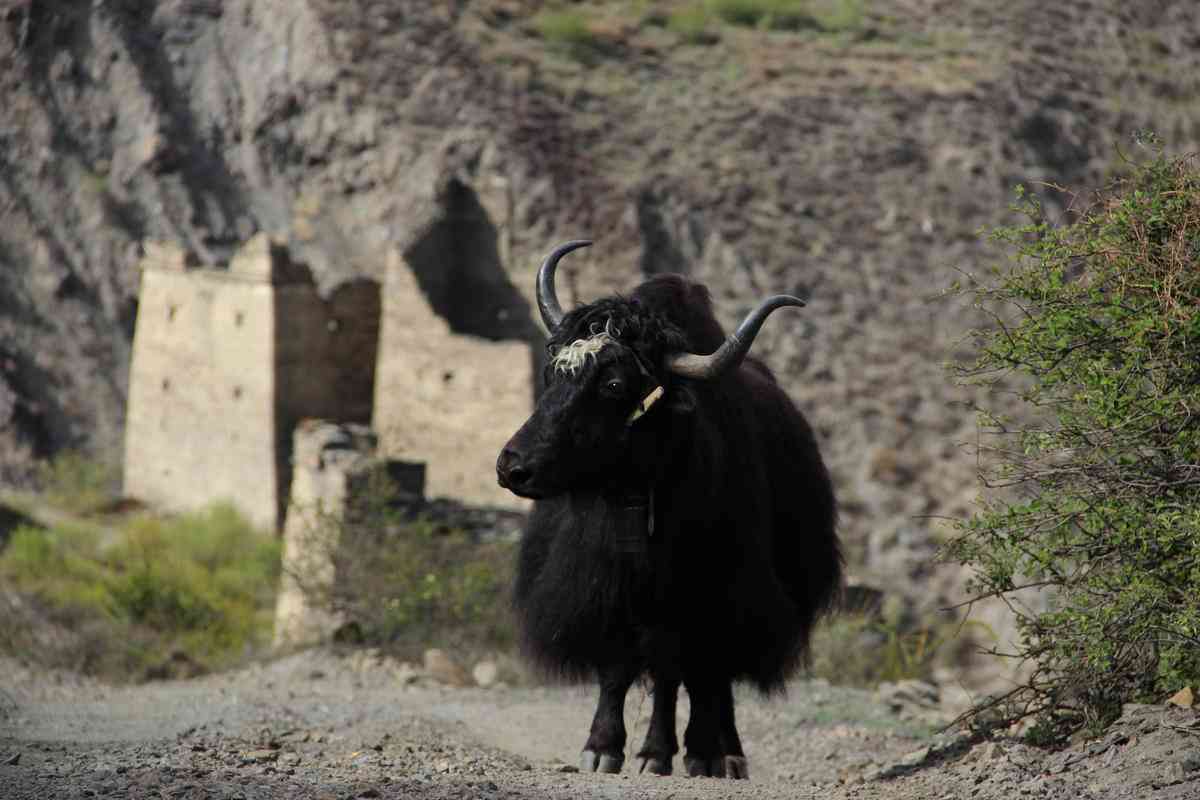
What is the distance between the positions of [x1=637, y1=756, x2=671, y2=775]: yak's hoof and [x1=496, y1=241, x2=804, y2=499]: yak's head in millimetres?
1505

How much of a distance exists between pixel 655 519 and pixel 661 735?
48.2 inches

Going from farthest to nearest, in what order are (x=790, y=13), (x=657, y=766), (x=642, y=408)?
(x=790, y=13) → (x=657, y=766) → (x=642, y=408)

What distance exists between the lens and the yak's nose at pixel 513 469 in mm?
6594

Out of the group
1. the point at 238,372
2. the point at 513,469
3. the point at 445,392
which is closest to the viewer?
the point at 513,469

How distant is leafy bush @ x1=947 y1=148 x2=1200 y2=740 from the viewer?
21.8 feet

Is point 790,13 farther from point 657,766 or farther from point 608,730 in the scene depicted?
point 608,730

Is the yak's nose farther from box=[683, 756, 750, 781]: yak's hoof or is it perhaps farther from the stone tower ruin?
the stone tower ruin

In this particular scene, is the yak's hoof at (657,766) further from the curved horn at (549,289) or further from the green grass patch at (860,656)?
the green grass patch at (860,656)

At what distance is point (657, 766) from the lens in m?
7.81

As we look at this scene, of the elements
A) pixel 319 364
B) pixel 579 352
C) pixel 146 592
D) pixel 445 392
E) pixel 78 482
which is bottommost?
pixel 78 482

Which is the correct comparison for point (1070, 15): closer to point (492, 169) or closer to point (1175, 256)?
point (492, 169)

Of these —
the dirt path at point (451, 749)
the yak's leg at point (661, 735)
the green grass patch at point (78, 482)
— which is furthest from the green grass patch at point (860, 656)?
the green grass patch at point (78, 482)

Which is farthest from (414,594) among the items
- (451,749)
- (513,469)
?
(513,469)

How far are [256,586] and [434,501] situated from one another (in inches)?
173
